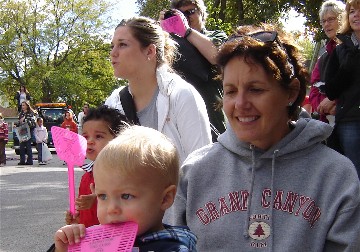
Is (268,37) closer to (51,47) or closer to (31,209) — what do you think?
(31,209)

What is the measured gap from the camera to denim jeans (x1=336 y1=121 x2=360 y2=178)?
4.38 metres

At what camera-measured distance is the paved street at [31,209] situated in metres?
6.78

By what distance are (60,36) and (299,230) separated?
47721 millimetres

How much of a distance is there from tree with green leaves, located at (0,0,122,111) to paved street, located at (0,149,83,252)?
111ft

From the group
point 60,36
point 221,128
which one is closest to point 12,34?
point 60,36

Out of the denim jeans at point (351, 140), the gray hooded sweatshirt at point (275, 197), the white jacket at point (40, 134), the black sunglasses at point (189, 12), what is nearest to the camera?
the gray hooded sweatshirt at point (275, 197)

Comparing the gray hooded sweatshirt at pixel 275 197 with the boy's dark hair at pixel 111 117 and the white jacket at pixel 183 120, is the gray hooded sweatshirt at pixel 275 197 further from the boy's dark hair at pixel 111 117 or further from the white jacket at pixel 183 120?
the boy's dark hair at pixel 111 117

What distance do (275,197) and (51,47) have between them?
47764 millimetres

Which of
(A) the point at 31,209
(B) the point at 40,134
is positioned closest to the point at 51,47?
(B) the point at 40,134

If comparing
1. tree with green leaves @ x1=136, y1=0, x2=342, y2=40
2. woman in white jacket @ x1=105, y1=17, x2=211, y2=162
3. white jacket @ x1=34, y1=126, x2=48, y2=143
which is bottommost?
white jacket @ x1=34, y1=126, x2=48, y2=143

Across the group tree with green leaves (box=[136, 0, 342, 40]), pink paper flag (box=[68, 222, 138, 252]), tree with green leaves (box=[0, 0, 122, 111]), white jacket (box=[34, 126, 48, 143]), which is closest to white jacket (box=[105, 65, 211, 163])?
pink paper flag (box=[68, 222, 138, 252])

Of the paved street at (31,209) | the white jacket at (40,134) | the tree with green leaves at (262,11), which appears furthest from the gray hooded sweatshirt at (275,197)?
the white jacket at (40,134)

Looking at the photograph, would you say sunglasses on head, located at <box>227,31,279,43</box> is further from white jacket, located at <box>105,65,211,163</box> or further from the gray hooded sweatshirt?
white jacket, located at <box>105,65,211,163</box>

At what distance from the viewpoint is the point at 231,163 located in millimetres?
2564
